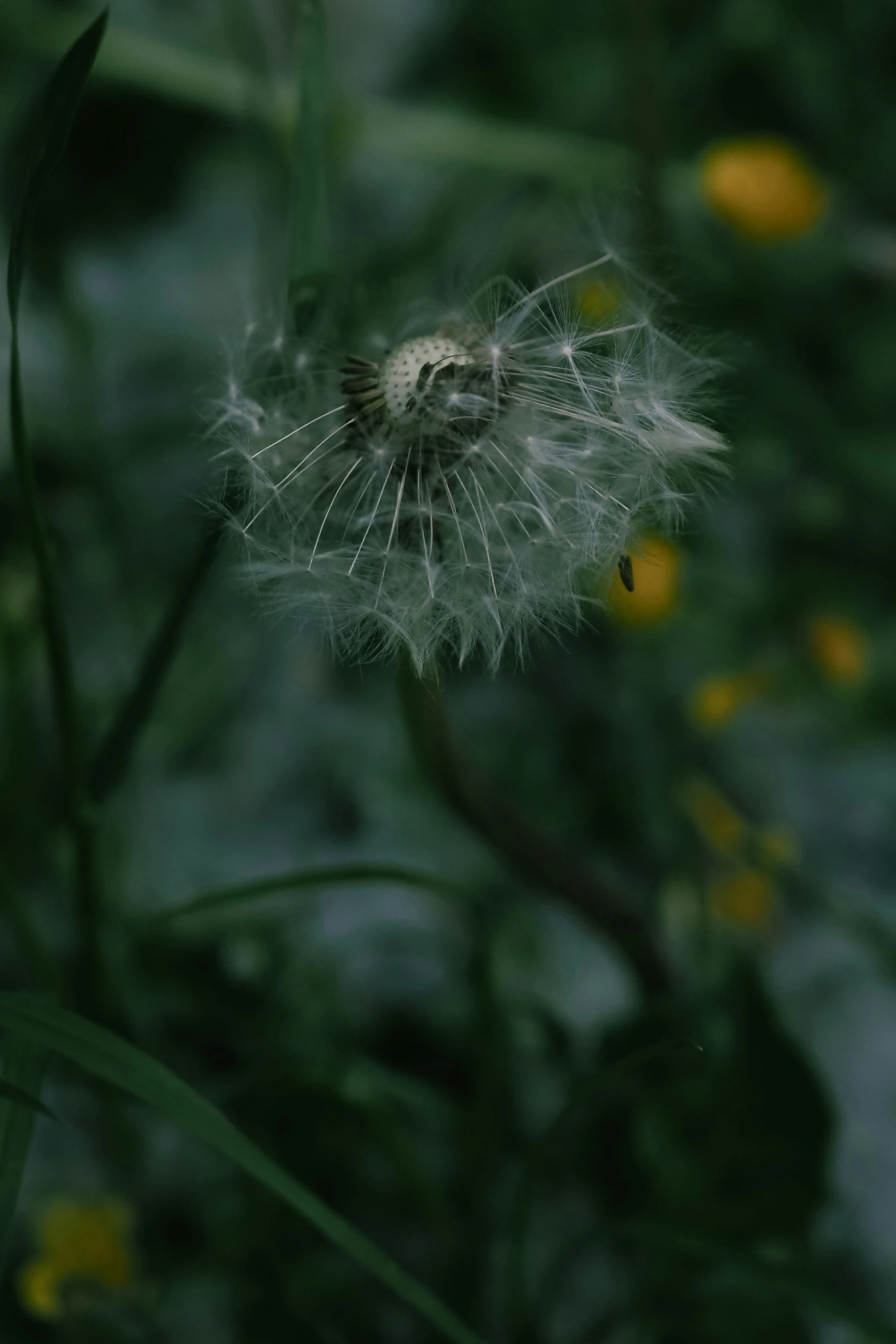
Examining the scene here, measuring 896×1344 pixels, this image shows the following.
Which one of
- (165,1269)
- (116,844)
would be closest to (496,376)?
(116,844)

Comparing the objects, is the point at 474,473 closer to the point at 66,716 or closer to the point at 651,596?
the point at 66,716

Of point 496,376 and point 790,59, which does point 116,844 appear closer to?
point 496,376

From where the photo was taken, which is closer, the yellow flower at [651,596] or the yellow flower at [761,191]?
the yellow flower at [651,596]

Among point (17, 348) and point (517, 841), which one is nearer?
point (17, 348)

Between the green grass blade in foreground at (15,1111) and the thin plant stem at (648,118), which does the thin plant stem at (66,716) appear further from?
the thin plant stem at (648,118)

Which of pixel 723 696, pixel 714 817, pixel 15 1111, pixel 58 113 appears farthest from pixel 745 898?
pixel 58 113

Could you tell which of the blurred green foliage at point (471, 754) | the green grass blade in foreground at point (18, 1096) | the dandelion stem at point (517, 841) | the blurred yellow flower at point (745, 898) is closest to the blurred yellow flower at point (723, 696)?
the blurred green foliage at point (471, 754)
